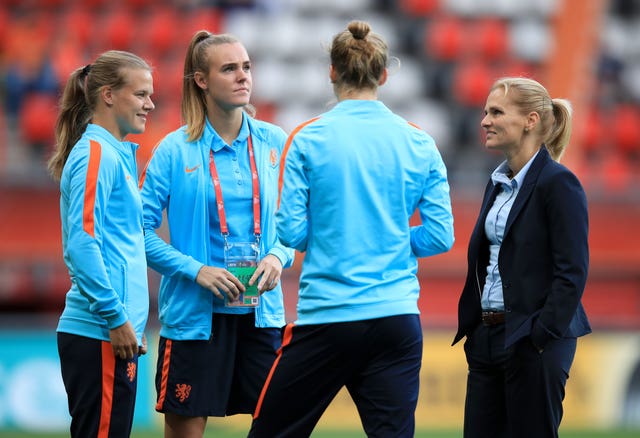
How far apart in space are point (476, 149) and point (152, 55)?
472cm

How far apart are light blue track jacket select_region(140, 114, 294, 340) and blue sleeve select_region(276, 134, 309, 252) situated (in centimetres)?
61

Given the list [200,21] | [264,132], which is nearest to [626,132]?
[200,21]

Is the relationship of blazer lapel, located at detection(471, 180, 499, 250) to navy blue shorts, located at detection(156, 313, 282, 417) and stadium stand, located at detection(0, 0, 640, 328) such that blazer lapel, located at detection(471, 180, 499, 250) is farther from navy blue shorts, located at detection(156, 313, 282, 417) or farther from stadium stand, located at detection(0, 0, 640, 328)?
stadium stand, located at detection(0, 0, 640, 328)

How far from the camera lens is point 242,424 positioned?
A: 9961 mm

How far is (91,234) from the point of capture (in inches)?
159

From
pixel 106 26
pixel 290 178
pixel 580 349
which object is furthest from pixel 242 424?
pixel 106 26

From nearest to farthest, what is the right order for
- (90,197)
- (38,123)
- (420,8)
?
(90,197), (38,123), (420,8)

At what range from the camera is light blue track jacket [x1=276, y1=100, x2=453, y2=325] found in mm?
3943

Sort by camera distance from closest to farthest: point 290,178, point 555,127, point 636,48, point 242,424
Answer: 1. point 290,178
2. point 555,127
3. point 242,424
4. point 636,48

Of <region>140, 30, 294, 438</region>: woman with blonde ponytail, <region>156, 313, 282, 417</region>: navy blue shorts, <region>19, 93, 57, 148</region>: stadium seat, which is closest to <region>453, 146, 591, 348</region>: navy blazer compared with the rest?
<region>140, 30, 294, 438</region>: woman with blonde ponytail

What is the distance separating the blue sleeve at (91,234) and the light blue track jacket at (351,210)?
26.9 inches

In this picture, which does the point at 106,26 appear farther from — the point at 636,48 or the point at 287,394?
the point at 287,394

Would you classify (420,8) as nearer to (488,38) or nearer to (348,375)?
(488,38)

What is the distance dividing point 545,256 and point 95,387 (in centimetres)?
181
